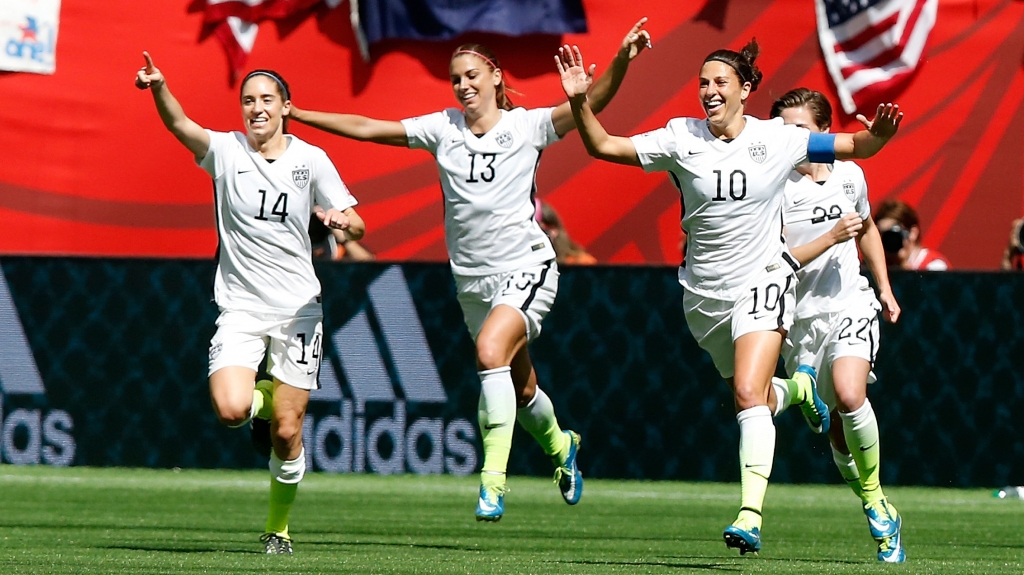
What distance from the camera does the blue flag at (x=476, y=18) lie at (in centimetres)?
1421

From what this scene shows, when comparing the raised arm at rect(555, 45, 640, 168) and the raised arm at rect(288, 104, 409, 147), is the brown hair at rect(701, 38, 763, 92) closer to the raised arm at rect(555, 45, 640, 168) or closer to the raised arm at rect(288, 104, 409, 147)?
the raised arm at rect(555, 45, 640, 168)

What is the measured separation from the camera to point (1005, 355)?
11359mm

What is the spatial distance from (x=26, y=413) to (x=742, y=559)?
6292mm

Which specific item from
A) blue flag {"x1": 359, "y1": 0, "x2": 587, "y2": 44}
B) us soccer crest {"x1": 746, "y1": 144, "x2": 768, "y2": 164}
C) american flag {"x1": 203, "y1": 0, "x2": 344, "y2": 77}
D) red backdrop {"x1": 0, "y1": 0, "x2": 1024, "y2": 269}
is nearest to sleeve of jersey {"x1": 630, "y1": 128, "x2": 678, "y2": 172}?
us soccer crest {"x1": 746, "y1": 144, "x2": 768, "y2": 164}

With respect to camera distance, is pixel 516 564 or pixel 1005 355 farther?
pixel 1005 355

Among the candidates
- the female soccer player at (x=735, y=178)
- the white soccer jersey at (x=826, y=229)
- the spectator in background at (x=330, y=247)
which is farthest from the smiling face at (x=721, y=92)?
the spectator in background at (x=330, y=247)

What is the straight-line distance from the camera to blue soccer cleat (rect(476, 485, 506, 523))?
7074 mm

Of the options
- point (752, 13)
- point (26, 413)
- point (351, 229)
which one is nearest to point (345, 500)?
point (26, 413)

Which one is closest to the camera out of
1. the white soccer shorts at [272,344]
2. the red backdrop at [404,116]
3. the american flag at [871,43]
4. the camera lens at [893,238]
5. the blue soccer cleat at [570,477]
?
the white soccer shorts at [272,344]

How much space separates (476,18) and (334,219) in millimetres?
7493

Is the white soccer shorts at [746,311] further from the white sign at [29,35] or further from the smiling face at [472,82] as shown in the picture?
the white sign at [29,35]

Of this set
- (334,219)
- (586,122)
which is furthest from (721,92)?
(334,219)

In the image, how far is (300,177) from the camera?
293 inches

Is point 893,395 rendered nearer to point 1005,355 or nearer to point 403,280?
point 1005,355
